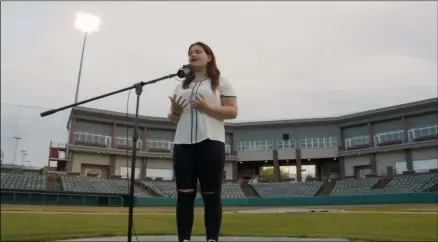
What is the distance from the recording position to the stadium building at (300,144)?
27.1 metres

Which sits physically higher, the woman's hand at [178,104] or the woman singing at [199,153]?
the woman's hand at [178,104]

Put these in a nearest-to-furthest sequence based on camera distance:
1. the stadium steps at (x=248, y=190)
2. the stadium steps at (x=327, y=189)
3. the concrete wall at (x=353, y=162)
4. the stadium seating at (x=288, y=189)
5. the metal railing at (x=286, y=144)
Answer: the stadium steps at (x=327, y=189)
the stadium seating at (x=288, y=189)
the stadium steps at (x=248, y=190)
the concrete wall at (x=353, y=162)
the metal railing at (x=286, y=144)

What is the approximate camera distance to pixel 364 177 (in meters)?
30.5

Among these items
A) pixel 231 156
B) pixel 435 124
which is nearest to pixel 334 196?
pixel 435 124

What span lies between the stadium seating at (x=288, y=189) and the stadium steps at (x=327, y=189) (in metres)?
0.29

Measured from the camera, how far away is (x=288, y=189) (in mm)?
31625

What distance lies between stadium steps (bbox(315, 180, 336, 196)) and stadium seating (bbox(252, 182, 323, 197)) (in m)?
0.29

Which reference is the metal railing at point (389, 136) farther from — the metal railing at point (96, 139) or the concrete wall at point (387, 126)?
the metal railing at point (96, 139)

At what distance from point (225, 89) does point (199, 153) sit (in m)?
0.56

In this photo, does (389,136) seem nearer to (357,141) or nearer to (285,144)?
(357,141)

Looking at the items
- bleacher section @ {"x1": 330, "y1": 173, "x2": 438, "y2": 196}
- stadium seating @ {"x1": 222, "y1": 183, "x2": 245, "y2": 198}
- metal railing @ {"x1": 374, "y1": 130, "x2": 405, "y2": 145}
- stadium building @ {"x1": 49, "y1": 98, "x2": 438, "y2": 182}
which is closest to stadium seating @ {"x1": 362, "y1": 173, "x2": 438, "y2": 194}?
bleacher section @ {"x1": 330, "y1": 173, "x2": 438, "y2": 196}

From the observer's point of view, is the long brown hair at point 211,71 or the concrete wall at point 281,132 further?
Result: the concrete wall at point 281,132

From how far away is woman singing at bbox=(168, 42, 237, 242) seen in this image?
2393mm

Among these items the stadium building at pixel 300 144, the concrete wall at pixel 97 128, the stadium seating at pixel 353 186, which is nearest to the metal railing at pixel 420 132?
the stadium building at pixel 300 144
